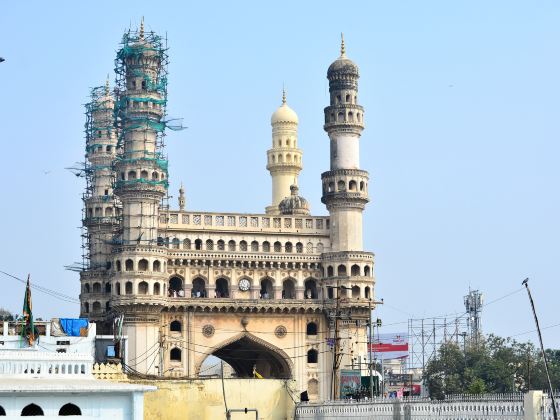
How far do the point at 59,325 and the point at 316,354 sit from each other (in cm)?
1915

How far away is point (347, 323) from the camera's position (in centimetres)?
7938

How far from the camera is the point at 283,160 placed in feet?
315

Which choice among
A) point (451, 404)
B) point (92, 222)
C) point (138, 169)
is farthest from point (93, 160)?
point (451, 404)

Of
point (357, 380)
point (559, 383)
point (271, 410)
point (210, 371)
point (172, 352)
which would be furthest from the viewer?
point (210, 371)

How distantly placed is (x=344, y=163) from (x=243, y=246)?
964cm

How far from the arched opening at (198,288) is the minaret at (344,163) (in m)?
9.74

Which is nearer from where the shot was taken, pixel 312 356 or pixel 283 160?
pixel 312 356

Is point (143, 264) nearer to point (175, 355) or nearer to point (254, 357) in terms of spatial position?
point (175, 355)

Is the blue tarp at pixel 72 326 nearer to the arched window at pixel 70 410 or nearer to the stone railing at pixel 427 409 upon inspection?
the stone railing at pixel 427 409

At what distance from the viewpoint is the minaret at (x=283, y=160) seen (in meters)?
95.9

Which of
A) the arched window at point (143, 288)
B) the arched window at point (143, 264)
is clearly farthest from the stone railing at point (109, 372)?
the arched window at point (143, 264)

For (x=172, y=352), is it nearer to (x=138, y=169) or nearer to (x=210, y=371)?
(x=138, y=169)

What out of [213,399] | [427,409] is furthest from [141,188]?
[427,409]

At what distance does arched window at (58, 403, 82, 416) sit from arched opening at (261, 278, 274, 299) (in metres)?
45.1
